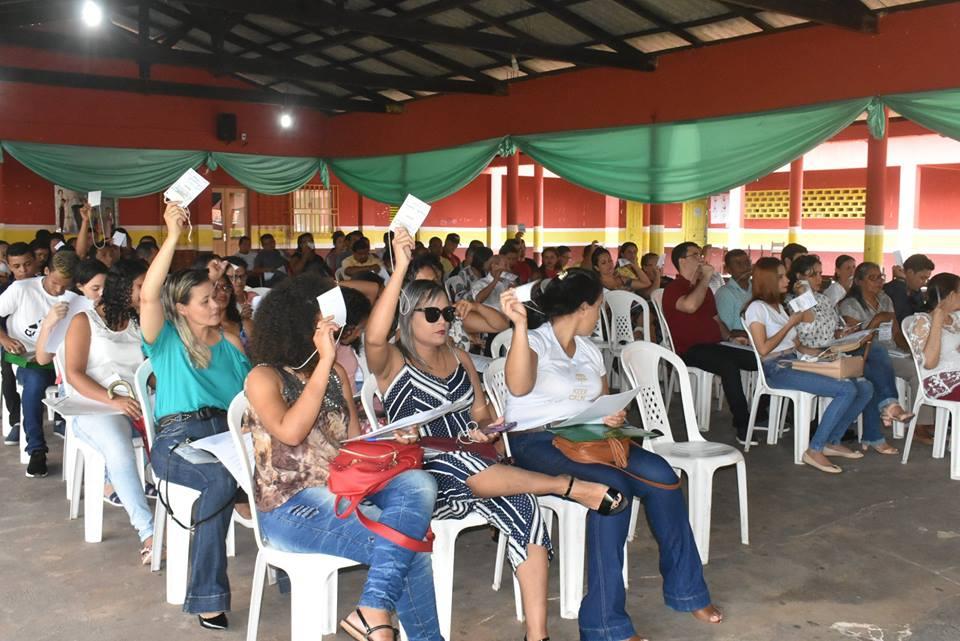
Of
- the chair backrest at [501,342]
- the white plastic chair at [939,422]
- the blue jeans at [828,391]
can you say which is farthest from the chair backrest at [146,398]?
the white plastic chair at [939,422]

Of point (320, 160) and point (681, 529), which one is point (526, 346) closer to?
point (681, 529)

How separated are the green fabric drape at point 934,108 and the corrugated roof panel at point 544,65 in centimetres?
369

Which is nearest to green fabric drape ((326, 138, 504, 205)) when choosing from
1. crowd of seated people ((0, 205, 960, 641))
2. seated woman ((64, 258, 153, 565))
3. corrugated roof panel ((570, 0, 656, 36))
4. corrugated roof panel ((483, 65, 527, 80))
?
corrugated roof panel ((483, 65, 527, 80))

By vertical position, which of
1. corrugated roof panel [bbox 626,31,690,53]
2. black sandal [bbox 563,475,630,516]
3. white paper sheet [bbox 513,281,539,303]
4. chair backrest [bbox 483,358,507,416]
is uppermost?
corrugated roof panel [bbox 626,31,690,53]

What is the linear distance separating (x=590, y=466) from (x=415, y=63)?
9213mm

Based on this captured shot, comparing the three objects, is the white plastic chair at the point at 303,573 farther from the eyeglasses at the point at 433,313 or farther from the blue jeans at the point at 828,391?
the blue jeans at the point at 828,391

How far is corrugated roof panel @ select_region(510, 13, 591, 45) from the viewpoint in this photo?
9094 millimetres

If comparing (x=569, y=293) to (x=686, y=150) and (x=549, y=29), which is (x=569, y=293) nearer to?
(x=686, y=150)

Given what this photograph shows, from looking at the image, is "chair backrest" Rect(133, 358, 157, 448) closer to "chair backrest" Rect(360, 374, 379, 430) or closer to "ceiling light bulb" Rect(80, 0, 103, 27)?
"chair backrest" Rect(360, 374, 379, 430)

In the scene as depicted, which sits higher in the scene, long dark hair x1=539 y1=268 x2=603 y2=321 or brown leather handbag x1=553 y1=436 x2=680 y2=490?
long dark hair x1=539 y1=268 x2=603 y2=321

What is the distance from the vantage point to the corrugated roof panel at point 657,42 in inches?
340

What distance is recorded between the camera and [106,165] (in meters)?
11.9

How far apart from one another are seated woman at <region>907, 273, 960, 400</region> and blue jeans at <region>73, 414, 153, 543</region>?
3.87m

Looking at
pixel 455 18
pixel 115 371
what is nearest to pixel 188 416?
pixel 115 371
